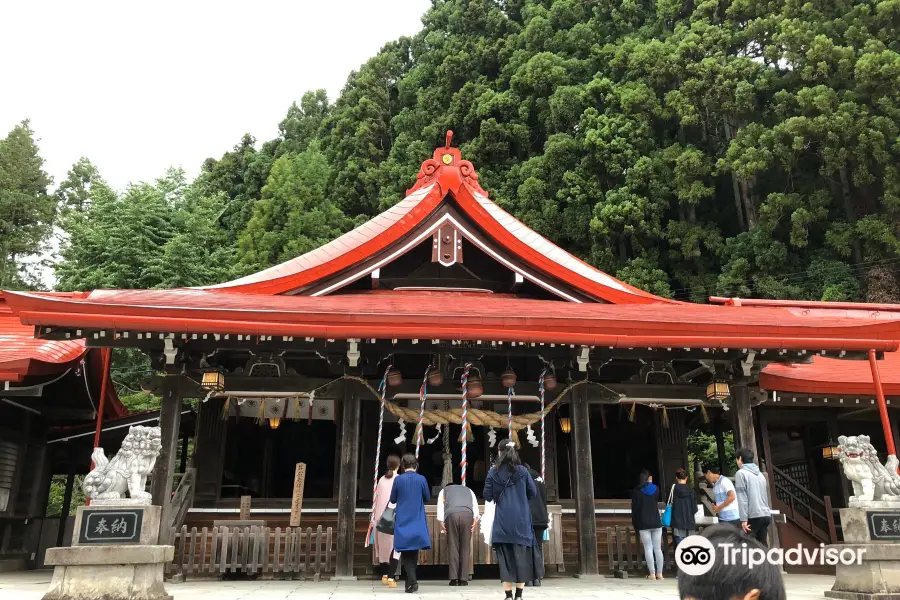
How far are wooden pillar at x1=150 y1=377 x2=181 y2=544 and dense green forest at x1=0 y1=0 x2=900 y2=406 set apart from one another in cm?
1222

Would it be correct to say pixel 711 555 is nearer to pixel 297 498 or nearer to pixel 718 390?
pixel 718 390

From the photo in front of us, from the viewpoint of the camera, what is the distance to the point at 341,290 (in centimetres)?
1180

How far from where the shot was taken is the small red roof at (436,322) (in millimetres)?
8461

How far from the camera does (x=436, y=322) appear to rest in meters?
8.91

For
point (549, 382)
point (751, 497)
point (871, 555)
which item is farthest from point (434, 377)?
point (871, 555)

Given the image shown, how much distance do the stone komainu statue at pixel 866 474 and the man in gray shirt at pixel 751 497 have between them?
1.03 m

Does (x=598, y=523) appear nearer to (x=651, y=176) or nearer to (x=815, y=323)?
(x=815, y=323)

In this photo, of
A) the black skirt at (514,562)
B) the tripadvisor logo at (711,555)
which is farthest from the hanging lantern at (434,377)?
the tripadvisor logo at (711,555)

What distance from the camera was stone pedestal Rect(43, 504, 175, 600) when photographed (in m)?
6.74

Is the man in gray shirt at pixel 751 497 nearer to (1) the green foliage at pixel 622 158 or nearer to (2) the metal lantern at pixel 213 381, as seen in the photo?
(2) the metal lantern at pixel 213 381

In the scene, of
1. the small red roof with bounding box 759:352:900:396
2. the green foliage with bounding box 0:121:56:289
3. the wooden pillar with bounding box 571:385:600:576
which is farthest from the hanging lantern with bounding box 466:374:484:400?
the green foliage with bounding box 0:121:56:289

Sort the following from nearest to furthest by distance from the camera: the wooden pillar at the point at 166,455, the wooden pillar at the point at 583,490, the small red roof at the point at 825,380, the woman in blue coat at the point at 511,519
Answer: the woman in blue coat at the point at 511,519 → the wooden pillar at the point at 166,455 → the wooden pillar at the point at 583,490 → the small red roof at the point at 825,380

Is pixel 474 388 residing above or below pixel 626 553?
above

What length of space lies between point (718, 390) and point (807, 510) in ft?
14.5
